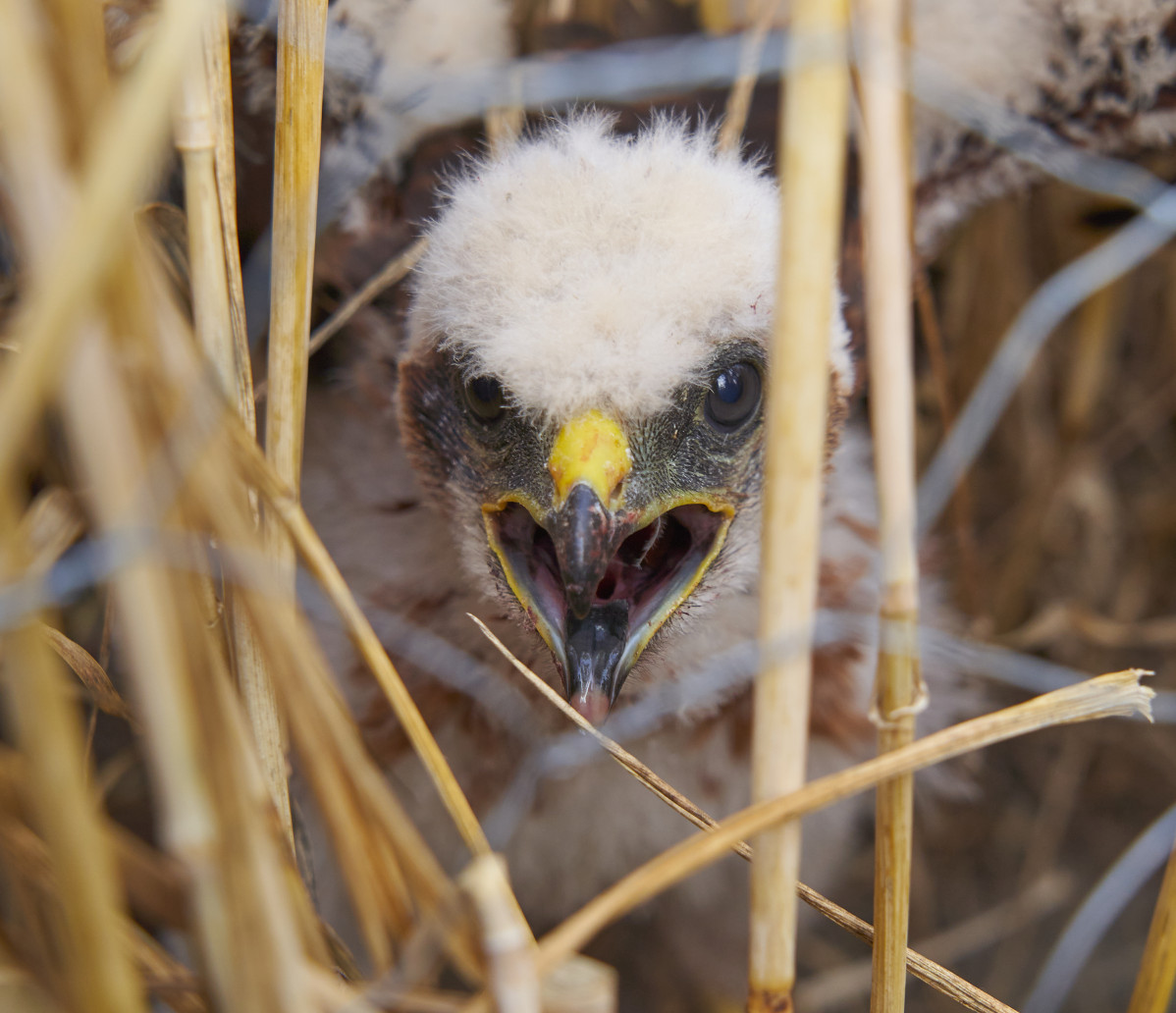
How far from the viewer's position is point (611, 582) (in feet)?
3.01

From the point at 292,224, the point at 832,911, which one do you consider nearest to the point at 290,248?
the point at 292,224

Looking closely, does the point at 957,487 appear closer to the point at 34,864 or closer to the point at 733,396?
the point at 733,396

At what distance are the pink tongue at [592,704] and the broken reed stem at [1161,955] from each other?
49 cm

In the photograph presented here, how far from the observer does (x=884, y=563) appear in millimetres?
664

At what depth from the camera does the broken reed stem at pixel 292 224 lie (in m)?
0.81

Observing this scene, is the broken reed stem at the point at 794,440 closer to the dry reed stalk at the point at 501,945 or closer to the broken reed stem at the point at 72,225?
the dry reed stalk at the point at 501,945

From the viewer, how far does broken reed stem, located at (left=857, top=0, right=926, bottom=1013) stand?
0.58 metres

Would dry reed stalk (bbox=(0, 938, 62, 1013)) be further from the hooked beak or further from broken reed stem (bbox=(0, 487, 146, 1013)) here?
the hooked beak

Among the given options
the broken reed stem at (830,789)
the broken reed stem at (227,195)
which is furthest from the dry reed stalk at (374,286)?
the broken reed stem at (830,789)

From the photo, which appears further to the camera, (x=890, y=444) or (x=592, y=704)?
(x=592, y=704)

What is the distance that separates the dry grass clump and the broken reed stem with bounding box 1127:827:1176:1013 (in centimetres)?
23

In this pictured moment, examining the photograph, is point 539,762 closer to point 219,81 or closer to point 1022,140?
point 219,81

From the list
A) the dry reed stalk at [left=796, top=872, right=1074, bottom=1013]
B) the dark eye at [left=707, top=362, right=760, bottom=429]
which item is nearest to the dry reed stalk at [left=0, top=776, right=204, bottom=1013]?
the dark eye at [left=707, top=362, right=760, bottom=429]

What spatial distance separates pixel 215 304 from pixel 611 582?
1.39 feet
